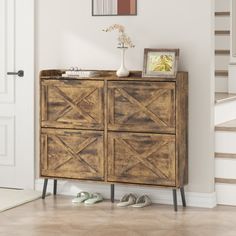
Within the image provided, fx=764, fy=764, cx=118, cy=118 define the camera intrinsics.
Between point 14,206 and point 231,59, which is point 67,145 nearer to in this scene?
point 14,206

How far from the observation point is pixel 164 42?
598 centimetres

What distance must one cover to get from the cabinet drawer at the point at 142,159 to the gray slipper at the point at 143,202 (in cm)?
20

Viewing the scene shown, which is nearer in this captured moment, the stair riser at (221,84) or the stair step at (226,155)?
the stair step at (226,155)

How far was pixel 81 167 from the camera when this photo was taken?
Answer: 603 centimetres

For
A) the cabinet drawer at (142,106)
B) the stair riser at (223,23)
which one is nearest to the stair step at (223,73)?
the stair riser at (223,23)

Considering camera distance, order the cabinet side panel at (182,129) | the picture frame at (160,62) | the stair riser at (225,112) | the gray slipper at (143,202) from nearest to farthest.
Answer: the cabinet side panel at (182,129) < the picture frame at (160,62) < the gray slipper at (143,202) < the stair riser at (225,112)

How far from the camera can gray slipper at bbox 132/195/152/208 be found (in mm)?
5914

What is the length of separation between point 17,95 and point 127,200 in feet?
4.48

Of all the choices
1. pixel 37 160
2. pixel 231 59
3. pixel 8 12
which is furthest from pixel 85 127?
pixel 231 59

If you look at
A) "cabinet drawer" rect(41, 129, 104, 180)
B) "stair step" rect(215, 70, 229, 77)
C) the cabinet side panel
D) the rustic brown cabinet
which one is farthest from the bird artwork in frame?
"stair step" rect(215, 70, 229, 77)

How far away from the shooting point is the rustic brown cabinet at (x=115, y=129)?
18.7ft

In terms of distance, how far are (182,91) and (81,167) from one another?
101cm

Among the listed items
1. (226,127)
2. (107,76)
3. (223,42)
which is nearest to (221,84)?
Result: (223,42)

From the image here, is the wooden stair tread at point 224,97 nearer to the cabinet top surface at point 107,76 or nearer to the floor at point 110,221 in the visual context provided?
the cabinet top surface at point 107,76
